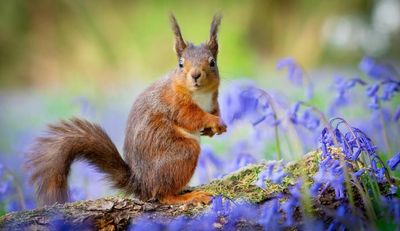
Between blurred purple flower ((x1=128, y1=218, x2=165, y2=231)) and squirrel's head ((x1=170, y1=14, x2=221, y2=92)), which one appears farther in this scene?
squirrel's head ((x1=170, y1=14, x2=221, y2=92))

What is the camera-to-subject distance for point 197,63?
2.74 meters

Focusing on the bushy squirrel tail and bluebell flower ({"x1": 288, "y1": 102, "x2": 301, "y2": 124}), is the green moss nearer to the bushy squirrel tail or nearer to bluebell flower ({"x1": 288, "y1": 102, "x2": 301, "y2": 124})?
bluebell flower ({"x1": 288, "y1": 102, "x2": 301, "y2": 124})

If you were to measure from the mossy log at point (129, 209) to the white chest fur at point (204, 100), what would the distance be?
1.12 ft

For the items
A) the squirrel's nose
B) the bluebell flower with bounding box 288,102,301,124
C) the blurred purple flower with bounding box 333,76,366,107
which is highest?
the blurred purple flower with bounding box 333,76,366,107

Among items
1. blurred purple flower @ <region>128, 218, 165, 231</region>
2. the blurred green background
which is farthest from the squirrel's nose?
the blurred green background

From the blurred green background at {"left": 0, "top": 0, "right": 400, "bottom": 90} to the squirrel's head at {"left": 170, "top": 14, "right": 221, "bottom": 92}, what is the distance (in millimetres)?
7340

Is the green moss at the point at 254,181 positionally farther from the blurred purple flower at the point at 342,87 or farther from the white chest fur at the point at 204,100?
the blurred purple flower at the point at 342,87

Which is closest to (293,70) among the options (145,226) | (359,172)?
(359,172)

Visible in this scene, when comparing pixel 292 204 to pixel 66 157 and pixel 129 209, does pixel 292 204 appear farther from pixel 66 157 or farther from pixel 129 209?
pixel 66 157

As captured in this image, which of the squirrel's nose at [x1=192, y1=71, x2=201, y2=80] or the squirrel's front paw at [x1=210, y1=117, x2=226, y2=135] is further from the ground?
the squirrel's nose at [x1=192, y1=71, x2=201, y2=80]

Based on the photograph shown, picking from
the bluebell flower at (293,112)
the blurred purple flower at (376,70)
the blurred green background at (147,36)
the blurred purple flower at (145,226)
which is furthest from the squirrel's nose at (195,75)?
the blurred green background at (147,36)

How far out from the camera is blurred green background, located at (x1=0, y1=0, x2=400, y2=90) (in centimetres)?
1053

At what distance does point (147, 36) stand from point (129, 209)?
866cm

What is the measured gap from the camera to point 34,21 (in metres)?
11.1
